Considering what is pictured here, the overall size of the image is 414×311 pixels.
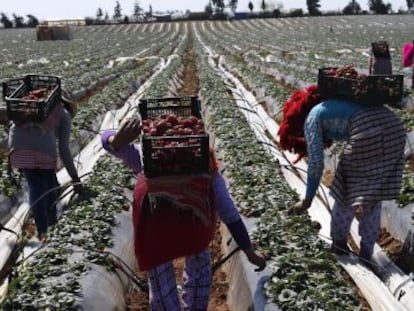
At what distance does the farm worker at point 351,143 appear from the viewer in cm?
546

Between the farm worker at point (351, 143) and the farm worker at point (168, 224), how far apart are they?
150 cm

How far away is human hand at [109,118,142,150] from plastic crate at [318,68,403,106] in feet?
8.08

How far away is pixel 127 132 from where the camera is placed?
13.2 ft

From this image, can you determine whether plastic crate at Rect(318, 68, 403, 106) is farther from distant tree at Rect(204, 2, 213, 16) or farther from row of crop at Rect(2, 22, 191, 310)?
distant tree at Rect(204, 2, 213, 16)

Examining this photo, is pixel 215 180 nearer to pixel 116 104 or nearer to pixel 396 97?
pixel 396 97

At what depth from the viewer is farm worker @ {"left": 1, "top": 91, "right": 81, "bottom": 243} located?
267 inches

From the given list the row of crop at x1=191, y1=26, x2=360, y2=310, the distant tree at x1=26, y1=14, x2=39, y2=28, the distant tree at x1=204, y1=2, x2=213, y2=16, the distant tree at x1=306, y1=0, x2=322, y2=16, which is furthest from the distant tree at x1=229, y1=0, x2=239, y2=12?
the row of crop at x1=191, y1=26, x2=360, y2=310

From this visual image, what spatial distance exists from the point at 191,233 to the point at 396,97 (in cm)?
286

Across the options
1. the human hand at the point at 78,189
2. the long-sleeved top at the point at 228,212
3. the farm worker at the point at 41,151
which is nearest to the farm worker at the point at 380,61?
the long-sleeved top at the point at 228,212

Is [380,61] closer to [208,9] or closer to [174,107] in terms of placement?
[174,107]

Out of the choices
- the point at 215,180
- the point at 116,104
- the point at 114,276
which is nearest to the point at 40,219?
the point at 114,276

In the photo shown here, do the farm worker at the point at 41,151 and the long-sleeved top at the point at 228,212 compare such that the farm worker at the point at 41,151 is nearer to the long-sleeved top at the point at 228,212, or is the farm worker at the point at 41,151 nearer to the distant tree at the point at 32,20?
the long-sleeved top at the point at 228,212

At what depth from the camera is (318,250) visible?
5.49 metres

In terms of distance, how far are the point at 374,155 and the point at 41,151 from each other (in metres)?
3.94
